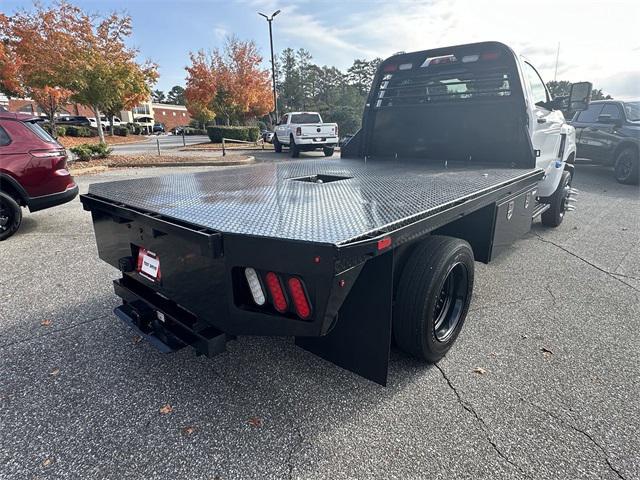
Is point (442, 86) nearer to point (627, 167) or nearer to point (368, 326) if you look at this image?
point (368, 326)

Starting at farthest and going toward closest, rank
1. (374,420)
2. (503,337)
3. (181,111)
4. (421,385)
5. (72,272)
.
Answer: (181,111), (72,272), (503,337), (421,385), (374,420)

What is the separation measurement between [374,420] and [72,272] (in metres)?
3.56

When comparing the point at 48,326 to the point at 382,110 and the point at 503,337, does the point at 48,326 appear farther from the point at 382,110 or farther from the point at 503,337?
the point at 382,110

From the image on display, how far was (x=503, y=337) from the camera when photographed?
115 inches

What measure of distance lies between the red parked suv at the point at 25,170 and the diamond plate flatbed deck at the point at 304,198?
3.26 metres

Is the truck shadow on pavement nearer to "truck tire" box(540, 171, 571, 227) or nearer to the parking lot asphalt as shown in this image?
the parking lot asphalt

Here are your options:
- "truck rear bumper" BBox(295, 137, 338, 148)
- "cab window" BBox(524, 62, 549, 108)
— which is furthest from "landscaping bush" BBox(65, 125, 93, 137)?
"cab window" BBox(524, 62, 549, 108)

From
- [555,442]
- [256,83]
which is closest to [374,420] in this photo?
[555,442]

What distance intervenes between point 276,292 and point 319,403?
891 mm

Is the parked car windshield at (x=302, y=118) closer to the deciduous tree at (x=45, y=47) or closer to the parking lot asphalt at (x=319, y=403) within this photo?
the deciduous tree at (x=45, y=47)

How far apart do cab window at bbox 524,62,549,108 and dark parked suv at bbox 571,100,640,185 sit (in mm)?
6662

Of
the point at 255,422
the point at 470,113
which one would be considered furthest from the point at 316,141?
the point at 255,422

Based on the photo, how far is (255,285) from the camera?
1.73m

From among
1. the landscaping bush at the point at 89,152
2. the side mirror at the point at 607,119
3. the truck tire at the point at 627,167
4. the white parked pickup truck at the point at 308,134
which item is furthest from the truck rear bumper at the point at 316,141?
the truck tire at the point at 627,167
